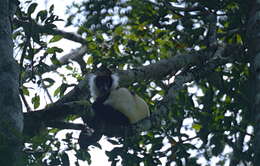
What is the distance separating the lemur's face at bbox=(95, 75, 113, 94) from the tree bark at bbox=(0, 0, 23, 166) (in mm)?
2605

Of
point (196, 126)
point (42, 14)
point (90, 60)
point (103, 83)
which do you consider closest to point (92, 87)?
point (103, 83)

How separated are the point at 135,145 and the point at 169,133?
1.86 feet

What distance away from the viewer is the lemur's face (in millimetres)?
7096

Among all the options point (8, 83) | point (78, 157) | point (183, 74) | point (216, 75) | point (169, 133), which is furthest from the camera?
point (216, 75)

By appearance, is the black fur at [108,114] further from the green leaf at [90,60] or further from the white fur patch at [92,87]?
the green leaf at [90,60]

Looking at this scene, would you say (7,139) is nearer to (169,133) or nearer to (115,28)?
(169,133)

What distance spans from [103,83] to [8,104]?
134 inches

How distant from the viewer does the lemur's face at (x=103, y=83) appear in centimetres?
710

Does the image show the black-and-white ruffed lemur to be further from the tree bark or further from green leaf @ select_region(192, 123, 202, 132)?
the tree bark

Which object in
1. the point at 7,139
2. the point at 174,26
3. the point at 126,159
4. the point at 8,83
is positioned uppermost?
the point at 174,26

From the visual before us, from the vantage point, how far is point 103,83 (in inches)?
285

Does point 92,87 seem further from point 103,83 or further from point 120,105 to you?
point 120,105

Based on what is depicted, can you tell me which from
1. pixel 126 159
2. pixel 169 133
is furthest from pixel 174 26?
pixel 126 159

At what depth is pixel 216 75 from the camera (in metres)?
6.88
